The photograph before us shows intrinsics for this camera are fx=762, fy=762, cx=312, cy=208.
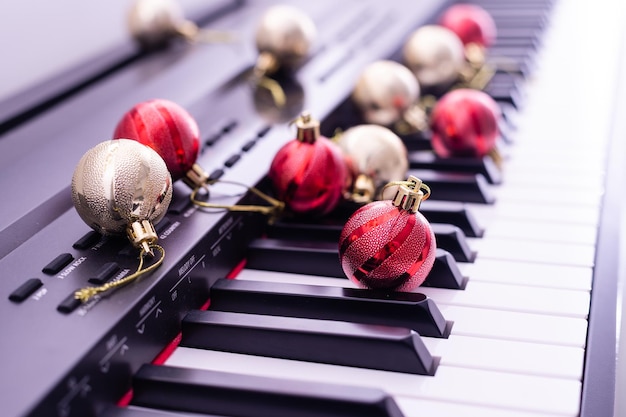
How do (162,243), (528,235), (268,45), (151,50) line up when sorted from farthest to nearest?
(151,50)
(268,45)
(528,235)
(162,243)

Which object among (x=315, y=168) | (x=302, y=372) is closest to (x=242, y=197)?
(x=315, y=168)

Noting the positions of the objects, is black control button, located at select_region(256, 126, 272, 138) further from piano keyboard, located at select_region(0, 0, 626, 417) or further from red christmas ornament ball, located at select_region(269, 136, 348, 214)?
red christmas ornament ball, located at select_region(269, 136, 348, 214)

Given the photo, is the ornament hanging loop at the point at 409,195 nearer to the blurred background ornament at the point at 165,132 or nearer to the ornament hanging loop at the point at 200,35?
the blurred background ornament at the point at 165,132

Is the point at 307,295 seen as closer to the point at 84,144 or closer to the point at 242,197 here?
the point at 242,197

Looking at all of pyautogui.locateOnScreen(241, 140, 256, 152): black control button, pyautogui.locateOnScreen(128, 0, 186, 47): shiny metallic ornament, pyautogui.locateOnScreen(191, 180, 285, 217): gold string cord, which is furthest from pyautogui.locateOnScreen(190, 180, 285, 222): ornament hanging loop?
pyautogui.locateOnScreen(128, 0, 186, 47): shiny metallic ornament

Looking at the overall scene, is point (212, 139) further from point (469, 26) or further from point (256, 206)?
point (469, 26)

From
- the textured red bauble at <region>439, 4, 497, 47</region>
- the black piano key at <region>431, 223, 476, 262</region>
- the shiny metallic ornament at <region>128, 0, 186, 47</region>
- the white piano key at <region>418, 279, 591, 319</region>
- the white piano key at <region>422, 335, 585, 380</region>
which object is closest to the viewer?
the white piano key at <region>422, 335, 585, 380</region>
